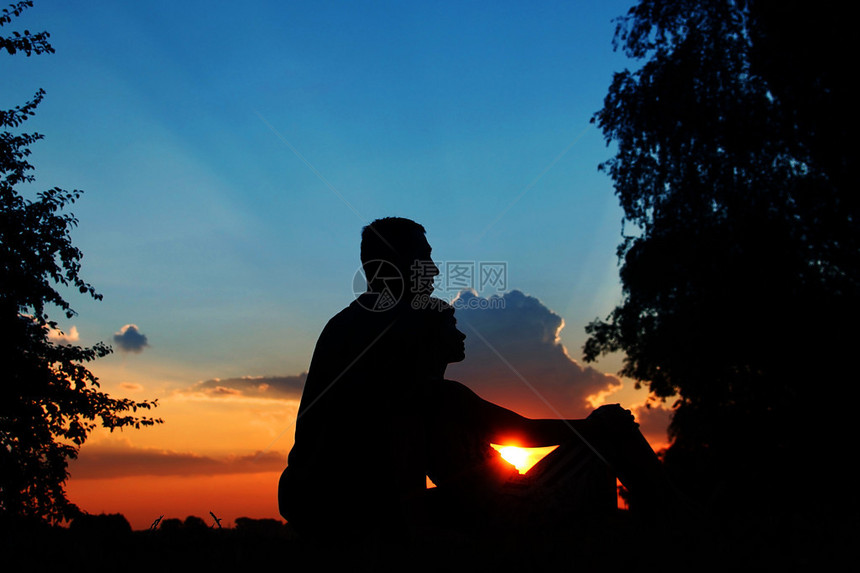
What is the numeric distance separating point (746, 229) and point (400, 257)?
15095 mm

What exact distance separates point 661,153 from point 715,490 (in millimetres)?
16529

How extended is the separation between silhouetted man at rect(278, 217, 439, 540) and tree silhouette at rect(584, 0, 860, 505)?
1421 cm

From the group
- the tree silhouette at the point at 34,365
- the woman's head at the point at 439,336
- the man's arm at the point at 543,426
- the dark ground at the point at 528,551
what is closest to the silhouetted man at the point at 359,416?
the woman's head at the point at 439,336

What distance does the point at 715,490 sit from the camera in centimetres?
465

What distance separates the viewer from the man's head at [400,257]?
4.54m

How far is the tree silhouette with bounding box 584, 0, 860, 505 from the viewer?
16375 millimetres

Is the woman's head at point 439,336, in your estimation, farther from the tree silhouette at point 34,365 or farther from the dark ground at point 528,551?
the tree silhouette at point 34,365

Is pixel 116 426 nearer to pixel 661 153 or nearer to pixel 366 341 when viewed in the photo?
pixel 366 341

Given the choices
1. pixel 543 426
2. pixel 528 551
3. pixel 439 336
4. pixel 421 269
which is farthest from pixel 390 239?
pixel 528 551

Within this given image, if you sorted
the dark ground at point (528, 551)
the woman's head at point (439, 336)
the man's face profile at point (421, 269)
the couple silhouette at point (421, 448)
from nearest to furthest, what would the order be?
the dark ground at point (528, 551) → the couple silhouette at point (421, 448) → the woman's head at point (439, 336) → the man's face profile at point (421, 269)

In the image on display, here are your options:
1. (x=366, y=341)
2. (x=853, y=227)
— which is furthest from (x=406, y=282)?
(x=853, y=227)

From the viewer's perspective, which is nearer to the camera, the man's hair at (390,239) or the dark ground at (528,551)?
the dark ground at (528,551)

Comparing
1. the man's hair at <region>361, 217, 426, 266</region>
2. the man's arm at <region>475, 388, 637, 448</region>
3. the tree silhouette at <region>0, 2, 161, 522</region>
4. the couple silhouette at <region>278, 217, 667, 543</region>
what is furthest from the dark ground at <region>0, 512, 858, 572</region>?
the tree silhouette at <region>0, 2, 161, 522</region>

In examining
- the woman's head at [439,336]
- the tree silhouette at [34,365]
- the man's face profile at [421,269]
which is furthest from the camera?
the tree silhouette at [34,365]
